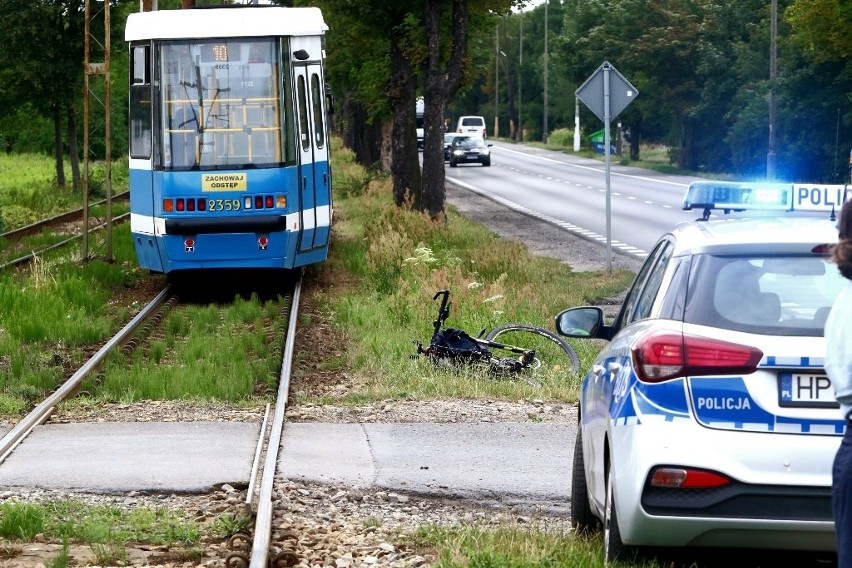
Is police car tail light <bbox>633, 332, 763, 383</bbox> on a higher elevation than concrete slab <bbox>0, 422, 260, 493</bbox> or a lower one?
higher

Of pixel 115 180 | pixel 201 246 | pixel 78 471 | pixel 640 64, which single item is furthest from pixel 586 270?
pixel 640 64

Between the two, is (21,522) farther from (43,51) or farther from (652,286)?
(43,51)

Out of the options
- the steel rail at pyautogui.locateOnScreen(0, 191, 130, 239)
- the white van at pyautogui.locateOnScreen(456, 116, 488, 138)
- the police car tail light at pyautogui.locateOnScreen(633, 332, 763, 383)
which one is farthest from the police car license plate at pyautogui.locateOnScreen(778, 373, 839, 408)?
the white van at pyautogui.locateOnScreen(456, 116, 488, 138)

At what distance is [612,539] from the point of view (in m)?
5.88

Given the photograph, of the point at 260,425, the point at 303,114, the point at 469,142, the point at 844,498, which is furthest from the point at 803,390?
the point at 469,142

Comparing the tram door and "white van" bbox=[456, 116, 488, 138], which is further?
"white van" bbox=[456, 116, 488, 138]

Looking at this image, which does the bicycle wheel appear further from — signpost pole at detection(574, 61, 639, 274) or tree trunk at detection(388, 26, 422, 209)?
tree trunk at detection(388, 26, 422, 209)

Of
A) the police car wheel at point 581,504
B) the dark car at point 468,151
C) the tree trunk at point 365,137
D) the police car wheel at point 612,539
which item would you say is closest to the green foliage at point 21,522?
the police car wheel at point 581,504

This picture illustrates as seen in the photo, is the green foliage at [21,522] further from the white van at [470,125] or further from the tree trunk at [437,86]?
the white van at [470,125]

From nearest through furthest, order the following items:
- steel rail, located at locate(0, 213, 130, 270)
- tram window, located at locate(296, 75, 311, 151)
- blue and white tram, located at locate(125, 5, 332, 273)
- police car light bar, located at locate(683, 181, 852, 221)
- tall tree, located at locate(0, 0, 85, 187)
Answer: police car light bar, located at locate(683, 181, 852, 221) < blue and white tram, located at locate(125, 5, 332, 273) < tram window, located at locate(296, 75, 311, 151) < steel rail, located at locate(0, 213, 130, 270) < tall tree, located at locate(0, 0, 85, 187)

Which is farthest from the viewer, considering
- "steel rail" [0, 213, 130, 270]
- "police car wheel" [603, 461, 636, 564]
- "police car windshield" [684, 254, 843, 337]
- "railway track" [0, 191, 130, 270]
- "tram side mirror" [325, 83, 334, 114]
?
"railway track" [0, 191, 130, 270]

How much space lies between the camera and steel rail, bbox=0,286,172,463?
960 centimetres

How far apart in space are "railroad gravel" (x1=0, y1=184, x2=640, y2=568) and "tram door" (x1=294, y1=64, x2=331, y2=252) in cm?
731

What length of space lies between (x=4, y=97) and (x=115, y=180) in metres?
11.8
